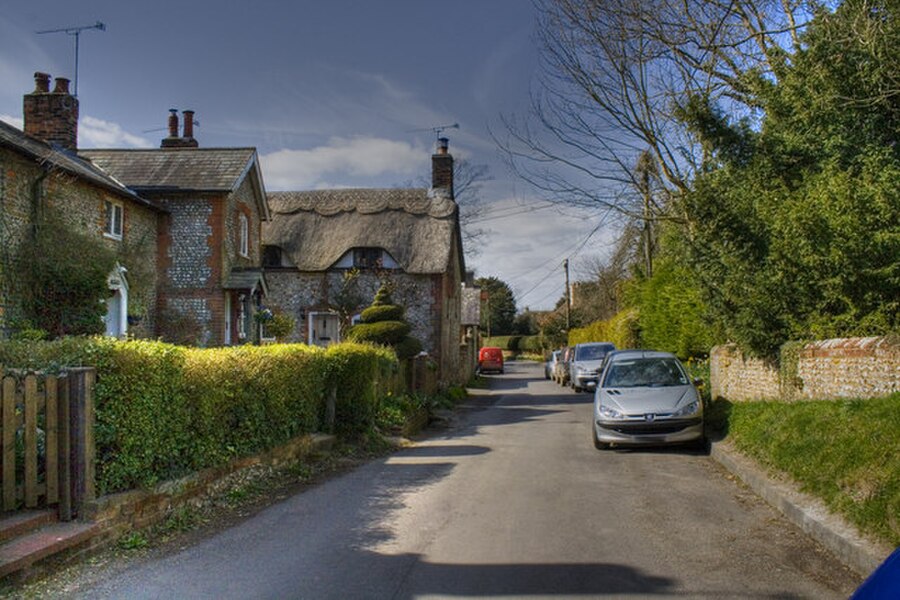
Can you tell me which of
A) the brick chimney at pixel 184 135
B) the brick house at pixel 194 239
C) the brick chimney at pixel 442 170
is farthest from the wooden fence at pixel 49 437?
the brick chimney at pixel 442 170

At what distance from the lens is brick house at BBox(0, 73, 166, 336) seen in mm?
15289

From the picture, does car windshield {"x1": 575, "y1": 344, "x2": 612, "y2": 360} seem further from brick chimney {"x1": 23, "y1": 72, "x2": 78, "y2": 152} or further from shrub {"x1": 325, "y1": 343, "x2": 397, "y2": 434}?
brick chimney {"x1": 23, "y1": 72, "x2": 78, "y2": 152}

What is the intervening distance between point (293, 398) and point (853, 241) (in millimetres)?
8127

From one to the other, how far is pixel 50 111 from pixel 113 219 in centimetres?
377

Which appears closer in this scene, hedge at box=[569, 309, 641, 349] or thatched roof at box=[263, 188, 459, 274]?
thatched roof at box=[263, 188, 459, 274]

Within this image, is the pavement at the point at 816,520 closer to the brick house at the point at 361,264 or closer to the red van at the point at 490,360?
the brick house at the point at 361,264

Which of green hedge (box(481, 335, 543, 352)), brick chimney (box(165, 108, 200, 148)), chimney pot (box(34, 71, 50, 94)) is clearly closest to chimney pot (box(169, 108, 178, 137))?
brick chimney (box(165, 108, 200, 148))

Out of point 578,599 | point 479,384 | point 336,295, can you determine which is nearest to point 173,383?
point 578,599

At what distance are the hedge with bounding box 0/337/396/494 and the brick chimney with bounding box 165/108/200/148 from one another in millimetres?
17520

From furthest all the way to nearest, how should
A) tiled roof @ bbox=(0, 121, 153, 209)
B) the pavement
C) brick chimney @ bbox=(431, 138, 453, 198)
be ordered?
brick chimney @ bbox=(431, 138, 453, 198) < tiled roof @ bbox=(0, 121, 153, 209) < the pavement

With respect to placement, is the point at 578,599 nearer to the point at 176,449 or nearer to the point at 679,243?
the point at 176,449

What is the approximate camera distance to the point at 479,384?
37.2m

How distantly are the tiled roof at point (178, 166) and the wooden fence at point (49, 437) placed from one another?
1672cm

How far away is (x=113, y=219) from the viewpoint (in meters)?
19.7
